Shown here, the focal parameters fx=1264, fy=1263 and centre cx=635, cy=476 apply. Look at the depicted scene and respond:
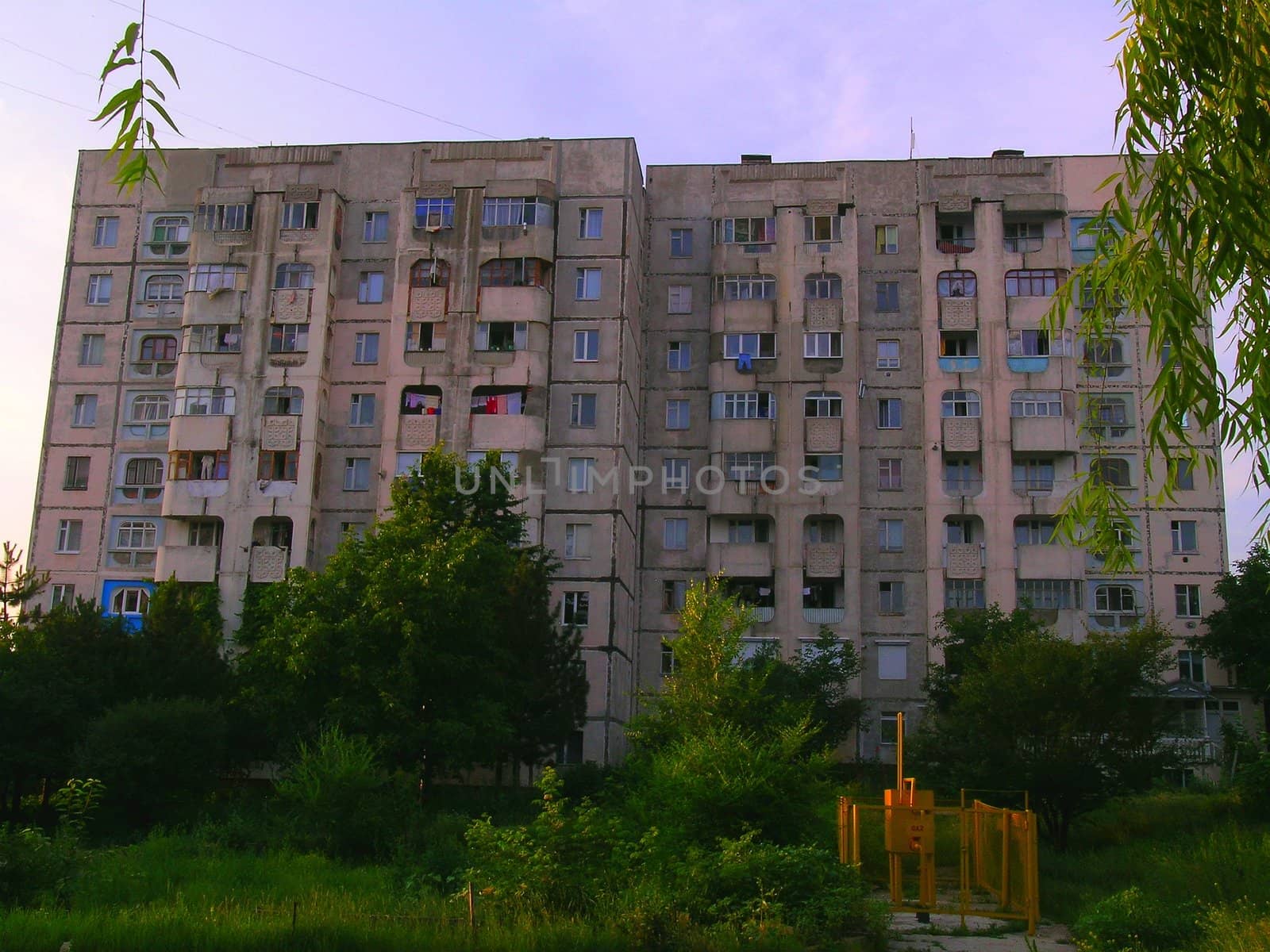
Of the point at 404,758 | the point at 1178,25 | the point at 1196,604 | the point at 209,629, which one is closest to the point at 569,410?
the point at 209,629

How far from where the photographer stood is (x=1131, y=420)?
56.2 meters

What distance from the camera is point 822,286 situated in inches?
2286

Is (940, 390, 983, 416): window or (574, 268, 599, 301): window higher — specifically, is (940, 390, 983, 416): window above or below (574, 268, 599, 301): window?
below

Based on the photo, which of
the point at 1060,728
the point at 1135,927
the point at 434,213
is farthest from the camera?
the point at 434,213

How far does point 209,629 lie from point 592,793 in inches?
676

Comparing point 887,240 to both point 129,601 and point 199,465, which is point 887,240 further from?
point 129,601

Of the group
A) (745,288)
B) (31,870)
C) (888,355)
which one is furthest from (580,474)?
(31,870)

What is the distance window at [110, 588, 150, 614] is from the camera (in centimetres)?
5594

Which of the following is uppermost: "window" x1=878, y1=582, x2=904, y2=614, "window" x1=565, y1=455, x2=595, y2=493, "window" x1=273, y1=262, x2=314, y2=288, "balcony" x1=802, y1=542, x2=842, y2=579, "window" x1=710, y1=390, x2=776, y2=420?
"window" x1=273, y1=262, x2=314, y2=288

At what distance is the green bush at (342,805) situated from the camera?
28594 millimetres

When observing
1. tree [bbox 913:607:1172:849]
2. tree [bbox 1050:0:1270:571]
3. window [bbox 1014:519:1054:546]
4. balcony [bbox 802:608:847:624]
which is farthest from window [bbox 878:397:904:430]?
tree [bbox 1050:0:1270:571]

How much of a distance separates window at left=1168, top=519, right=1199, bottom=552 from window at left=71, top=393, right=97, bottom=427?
4943cm

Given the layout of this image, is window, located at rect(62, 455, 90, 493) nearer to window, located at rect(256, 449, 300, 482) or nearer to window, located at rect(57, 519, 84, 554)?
window, located at rect(57, 519, 84, 554)

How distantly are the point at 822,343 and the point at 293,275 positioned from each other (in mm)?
24104
